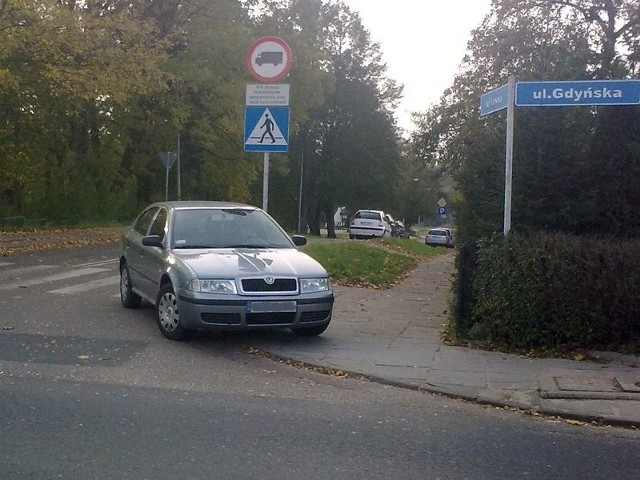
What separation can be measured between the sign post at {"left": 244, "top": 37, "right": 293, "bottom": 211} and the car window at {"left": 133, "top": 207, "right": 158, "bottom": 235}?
1.56 metres

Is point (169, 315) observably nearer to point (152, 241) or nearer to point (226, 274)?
point (226, 274)

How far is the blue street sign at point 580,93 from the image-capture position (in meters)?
8.98

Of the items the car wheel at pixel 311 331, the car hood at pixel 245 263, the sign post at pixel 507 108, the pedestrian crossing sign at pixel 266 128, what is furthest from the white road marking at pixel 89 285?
the sign post at pixel 507 108

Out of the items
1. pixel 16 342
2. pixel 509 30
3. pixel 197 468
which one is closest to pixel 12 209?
pixel 509 30

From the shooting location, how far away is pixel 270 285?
8.80m

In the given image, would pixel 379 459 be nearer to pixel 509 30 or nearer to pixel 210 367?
pixel 210 367

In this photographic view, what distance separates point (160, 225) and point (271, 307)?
2.52 metres

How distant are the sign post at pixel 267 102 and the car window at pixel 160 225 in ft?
5.16

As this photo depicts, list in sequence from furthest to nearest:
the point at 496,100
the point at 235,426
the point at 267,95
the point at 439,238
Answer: the point at 439,238, the point at 267,95, the point at 496,100, the point at 235,426

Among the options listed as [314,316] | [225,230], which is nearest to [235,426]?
[314,316]

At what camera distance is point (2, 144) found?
28062 millimetres

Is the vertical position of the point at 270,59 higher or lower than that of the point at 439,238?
higher

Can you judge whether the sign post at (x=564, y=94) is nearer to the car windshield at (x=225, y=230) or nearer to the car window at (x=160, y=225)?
the car windshield at (x=225, y=230)

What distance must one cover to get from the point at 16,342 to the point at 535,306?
5.48 metres
